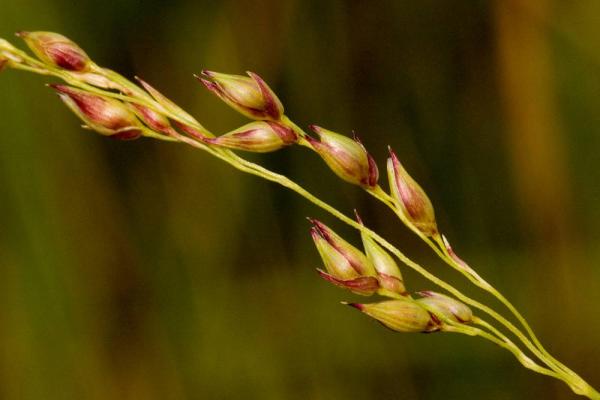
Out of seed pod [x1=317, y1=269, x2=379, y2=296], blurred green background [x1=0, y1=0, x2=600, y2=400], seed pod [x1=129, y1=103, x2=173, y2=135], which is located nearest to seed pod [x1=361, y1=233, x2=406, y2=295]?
seed pod [x1=317, y1=269, x2=379, y2=296]

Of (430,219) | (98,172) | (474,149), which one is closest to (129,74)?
(98,172)

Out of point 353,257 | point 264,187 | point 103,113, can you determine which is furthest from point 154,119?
point 264,187

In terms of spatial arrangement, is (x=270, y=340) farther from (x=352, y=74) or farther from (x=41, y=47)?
(x=41, y=47)

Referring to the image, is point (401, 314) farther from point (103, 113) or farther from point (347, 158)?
point (103, 113)

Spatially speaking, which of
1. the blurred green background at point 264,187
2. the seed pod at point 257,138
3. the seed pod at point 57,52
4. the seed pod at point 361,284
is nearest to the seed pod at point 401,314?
the seed pod at point 361,284

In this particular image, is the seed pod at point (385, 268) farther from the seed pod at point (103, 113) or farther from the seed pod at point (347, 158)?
the seed pod at point (103, 113)
